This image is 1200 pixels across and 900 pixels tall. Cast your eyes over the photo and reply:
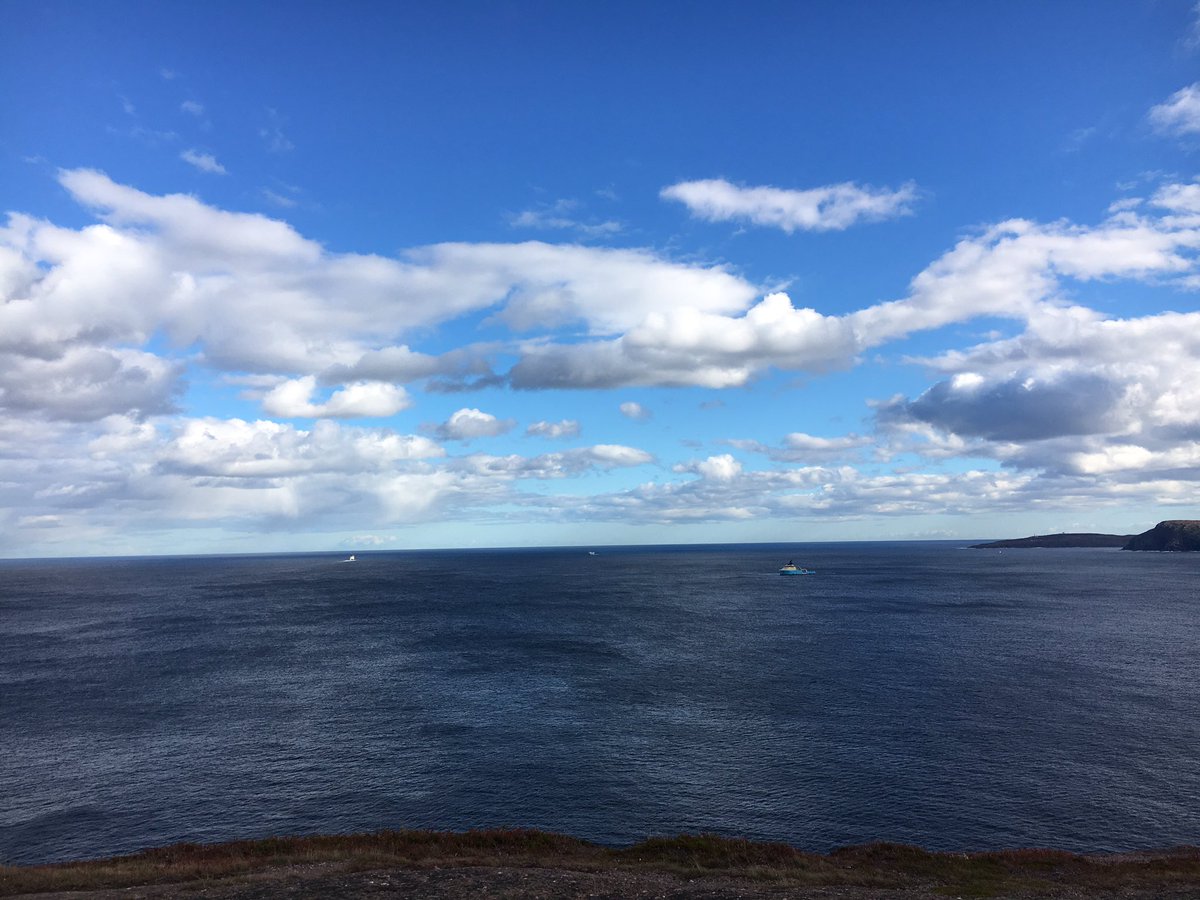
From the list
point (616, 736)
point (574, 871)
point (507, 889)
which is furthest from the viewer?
point (616, 736)

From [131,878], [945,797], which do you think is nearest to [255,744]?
[131,878]

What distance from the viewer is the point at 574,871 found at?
41.2m

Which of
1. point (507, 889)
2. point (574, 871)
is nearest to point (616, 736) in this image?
point (574, 871)

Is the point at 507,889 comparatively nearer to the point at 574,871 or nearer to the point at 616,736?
the point at 574,871

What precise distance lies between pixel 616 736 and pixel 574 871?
29856mm

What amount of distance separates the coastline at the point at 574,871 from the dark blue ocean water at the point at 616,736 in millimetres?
4781

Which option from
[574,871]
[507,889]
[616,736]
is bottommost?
[616,736]

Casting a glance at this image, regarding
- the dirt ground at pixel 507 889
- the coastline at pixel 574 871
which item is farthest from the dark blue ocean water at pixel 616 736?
the dirt ground at pixel 507 889

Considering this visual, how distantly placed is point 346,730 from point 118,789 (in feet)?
63.5

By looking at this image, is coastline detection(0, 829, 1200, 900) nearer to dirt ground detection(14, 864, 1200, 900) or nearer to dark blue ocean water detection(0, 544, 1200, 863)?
dirt ground detection(14, 864, 1200, 900)

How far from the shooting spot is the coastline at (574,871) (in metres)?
37.5

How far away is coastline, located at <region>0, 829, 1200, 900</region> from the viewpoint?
1478 inches

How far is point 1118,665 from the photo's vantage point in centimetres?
10088

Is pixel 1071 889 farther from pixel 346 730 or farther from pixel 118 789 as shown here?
pixel 118 789
